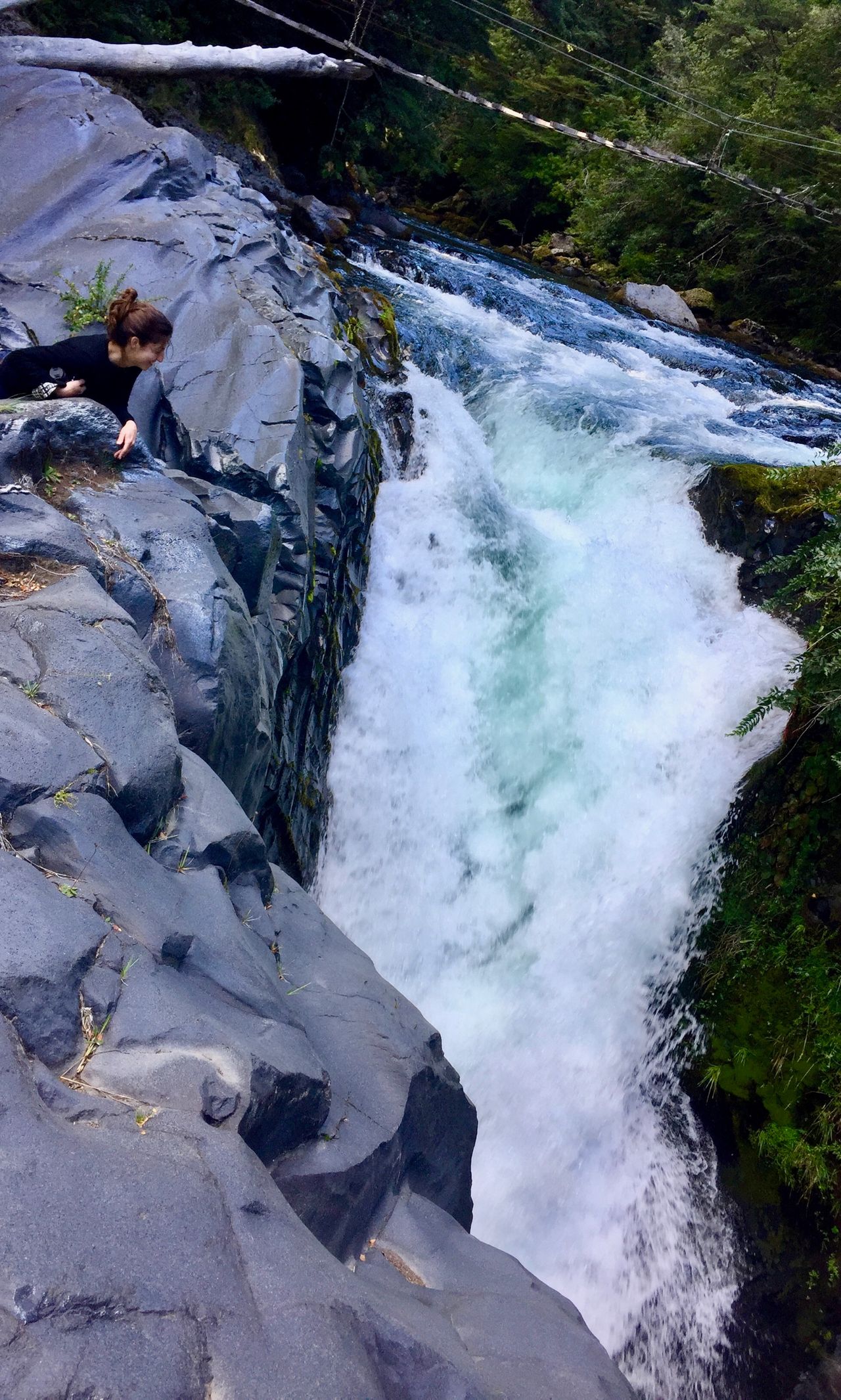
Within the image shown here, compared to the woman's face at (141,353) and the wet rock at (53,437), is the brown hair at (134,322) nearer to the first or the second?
the woman's face at (141,353)

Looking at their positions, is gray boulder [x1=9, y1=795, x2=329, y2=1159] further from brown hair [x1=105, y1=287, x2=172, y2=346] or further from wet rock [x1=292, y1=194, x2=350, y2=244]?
wet rock [x1=292, y1=194, x2=350, y2=244]

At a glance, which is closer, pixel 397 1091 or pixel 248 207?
pixel 397 1091

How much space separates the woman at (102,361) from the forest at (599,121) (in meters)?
7.72

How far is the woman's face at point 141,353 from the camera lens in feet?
12.5

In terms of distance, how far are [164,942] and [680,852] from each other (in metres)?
4.60

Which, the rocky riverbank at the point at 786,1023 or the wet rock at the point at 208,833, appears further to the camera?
the rocky riverbank at the point at 786,1023

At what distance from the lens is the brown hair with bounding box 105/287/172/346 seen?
147 inches

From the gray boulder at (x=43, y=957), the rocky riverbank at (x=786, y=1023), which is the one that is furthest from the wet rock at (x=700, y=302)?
the gray boulder at (x=43, y=957)

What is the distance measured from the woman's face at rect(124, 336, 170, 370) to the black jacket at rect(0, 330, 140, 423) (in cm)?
5

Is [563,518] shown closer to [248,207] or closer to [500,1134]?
[248,207]

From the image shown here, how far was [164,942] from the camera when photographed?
2.40 m

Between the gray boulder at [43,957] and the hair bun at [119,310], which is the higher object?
the hair bun at [119,310]

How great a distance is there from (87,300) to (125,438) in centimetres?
197

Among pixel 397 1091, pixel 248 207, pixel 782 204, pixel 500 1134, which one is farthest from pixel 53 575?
pixel 782 204
